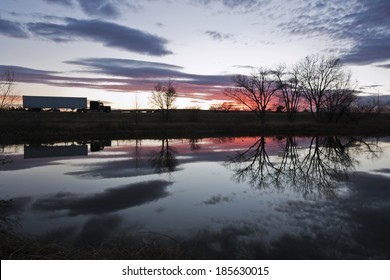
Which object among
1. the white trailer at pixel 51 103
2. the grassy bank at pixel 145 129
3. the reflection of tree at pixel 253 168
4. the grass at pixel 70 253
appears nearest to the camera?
the grass at pixel 70 253

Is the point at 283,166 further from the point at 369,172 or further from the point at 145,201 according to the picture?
the point at 145,201

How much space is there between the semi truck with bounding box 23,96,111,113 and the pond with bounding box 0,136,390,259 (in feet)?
170

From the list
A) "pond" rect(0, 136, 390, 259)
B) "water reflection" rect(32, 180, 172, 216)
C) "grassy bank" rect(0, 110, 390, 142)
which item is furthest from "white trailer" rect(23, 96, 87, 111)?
"water reflection" rect(32, 180, 172, 216)

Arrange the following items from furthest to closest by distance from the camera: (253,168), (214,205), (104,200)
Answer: (253,168), (104,200), (214,205)

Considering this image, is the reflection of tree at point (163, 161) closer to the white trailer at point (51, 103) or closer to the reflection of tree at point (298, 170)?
the reflection of tree at point (298, 170)

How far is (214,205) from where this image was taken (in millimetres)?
11328

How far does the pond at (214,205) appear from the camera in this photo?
26.3 ft

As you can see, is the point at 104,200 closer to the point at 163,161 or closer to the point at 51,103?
the point at 163,161

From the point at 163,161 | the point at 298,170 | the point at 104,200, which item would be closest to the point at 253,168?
the point at 298,170

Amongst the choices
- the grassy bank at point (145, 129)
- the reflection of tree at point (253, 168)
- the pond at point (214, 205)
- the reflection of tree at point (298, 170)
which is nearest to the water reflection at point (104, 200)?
the pond at point (214, 205)

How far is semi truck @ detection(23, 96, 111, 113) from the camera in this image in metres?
66.6

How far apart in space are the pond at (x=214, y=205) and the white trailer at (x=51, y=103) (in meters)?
51.8

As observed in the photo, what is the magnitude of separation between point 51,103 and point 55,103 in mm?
830

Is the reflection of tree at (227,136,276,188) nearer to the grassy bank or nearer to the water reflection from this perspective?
the water reflection
